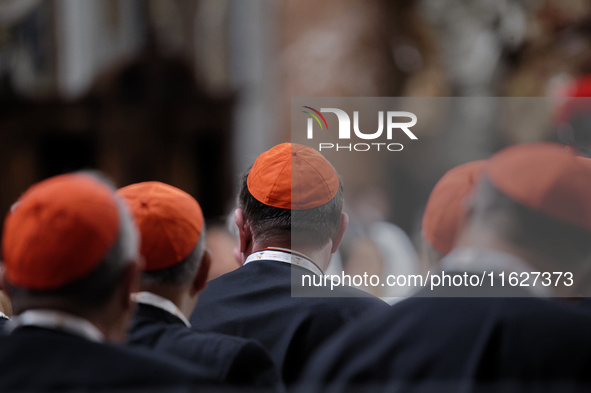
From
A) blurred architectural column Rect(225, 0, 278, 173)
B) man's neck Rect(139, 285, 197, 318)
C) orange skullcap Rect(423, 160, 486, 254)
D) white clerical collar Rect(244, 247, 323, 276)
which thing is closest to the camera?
orange skullcap Rect(423, 160, 486, 254)

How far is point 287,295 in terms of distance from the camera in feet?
6.78

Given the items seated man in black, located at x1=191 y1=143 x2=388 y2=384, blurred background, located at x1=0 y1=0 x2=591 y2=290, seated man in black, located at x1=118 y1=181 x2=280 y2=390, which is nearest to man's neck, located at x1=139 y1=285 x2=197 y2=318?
seated man in black, located at x1=118 y1=181 x2=280 y2=390

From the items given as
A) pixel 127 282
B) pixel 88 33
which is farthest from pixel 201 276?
pixel 88 33

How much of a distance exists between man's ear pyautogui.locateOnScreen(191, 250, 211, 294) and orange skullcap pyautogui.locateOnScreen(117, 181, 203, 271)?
0.06 meters

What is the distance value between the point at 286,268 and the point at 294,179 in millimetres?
277

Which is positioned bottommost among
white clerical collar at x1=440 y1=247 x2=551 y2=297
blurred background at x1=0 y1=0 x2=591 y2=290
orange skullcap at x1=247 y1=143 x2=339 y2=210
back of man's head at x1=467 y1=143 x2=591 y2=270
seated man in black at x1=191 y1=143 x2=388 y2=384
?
blurred background at x1=0 y1=0 x2=591 y2=290

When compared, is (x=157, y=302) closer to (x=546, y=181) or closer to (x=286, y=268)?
(x=286, y=268)

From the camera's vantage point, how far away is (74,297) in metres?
1.36

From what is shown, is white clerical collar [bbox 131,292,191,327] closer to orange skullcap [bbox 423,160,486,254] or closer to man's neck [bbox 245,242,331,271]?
man's neck [bbox 245,242,331,271]

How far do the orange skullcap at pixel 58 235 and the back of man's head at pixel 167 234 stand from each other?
0.55 m

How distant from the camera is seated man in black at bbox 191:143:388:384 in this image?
6.52 ft

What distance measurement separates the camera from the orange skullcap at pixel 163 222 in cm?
197

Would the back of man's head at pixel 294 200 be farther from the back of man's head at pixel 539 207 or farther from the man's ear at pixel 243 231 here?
the back of man's head at pixel 539 207

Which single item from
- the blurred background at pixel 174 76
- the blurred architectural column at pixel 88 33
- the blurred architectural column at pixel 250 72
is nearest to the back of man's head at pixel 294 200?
the blurred background at pixel 174 76
